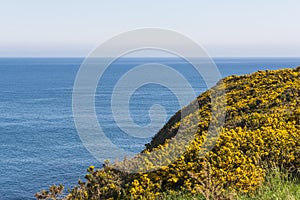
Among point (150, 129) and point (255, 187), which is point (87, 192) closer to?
point (255, 187)

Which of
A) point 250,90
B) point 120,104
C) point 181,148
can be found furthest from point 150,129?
point 181,148

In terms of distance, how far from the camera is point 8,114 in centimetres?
9238

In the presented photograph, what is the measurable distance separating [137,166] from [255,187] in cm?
364

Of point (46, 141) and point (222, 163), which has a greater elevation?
point (46, 141)

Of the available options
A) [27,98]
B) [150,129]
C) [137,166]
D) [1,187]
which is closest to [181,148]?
[137,166]

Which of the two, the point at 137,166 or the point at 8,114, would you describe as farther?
the point at 8,114

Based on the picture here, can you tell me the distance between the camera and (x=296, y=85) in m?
17.7

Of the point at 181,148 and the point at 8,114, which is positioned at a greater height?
the point at 8,114

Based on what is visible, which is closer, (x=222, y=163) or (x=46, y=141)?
(x=222, y=163)

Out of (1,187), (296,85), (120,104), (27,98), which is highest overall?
(27,98)

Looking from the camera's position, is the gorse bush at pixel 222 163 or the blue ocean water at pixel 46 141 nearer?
the gorse bush at pixel 222 163

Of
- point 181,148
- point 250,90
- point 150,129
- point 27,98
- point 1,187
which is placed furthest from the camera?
point 27,98

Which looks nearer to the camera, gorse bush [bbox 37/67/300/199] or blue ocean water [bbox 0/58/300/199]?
gorse bush [bbox 37/67/300/199]

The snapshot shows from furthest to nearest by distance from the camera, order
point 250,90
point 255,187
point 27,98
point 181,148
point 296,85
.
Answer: point 27,98 → point 250,90 → point 296,85 → point 181,148 → point 255,187
